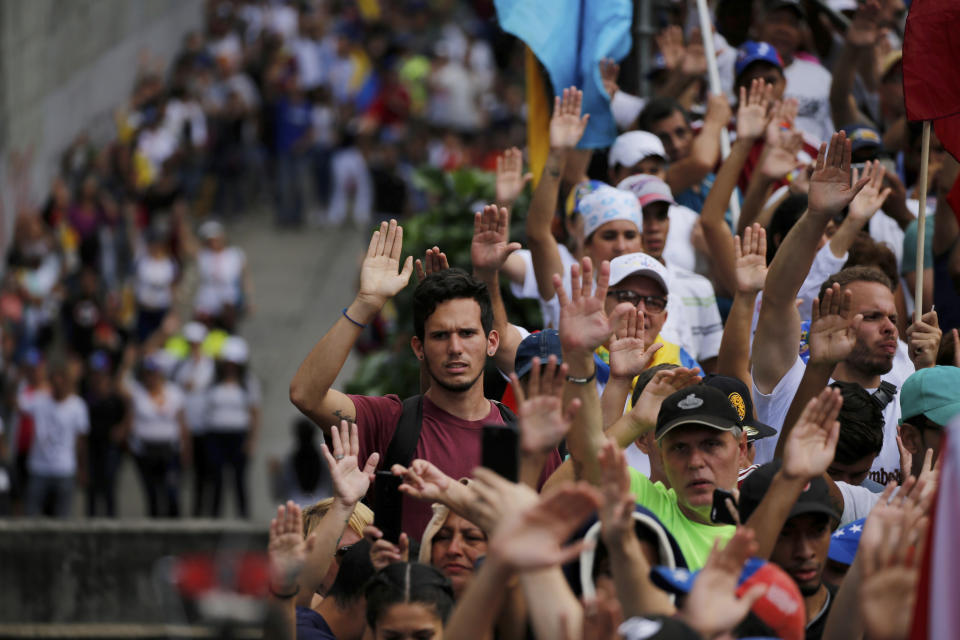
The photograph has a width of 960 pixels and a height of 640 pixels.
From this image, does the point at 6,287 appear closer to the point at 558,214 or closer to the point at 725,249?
the point at 558,214

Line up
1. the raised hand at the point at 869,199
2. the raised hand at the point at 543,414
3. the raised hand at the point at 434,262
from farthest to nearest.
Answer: the raised hand at the point at 869,199, the raised hand at the point at 434,262, the raised hand at the point at 543,414

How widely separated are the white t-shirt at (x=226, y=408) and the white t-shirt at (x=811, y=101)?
876 cm

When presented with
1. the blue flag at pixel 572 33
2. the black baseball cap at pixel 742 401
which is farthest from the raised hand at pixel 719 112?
the black baseball cap at pixel 742 401

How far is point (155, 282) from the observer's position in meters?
20.8

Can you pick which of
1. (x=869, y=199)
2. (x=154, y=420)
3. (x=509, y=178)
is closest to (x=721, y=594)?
(x=869, y=199)

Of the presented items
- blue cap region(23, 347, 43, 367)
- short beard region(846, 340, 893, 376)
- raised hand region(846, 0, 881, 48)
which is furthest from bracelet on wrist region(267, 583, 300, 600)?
blue cap region(23, 347, 43, 367)

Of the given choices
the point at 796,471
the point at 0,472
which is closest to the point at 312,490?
the point at 0,472

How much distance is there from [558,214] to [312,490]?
8.16 m

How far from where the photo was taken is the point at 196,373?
58.9ft

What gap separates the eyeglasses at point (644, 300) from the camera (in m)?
7.06

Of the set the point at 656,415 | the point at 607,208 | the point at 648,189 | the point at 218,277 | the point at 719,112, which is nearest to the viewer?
the point at 656,415

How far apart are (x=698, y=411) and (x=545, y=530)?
4.67 ft

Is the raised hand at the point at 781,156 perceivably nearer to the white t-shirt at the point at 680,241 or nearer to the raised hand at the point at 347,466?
the white t-shirt at the point at 680,241

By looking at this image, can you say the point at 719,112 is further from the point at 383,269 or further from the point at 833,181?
the point at 383,269
